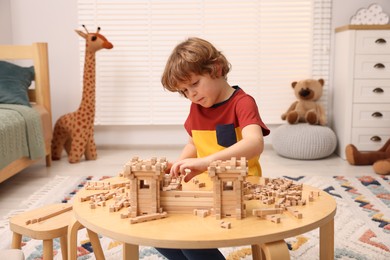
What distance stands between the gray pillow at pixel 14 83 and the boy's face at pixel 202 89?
201 cm

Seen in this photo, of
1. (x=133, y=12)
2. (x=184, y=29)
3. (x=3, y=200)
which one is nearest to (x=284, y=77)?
(x=184, y=29)

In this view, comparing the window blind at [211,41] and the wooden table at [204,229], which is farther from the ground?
the window blind at [211,41]

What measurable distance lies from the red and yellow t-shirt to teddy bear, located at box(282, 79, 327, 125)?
2232mm

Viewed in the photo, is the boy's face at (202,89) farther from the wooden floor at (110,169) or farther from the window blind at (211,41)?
the window blind at (211,41)

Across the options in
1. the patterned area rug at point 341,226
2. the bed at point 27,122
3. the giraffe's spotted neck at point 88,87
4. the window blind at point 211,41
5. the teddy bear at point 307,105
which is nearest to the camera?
the patterned area rug at point 341,226

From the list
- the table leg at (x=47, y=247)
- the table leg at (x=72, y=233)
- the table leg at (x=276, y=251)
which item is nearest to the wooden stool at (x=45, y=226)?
the table leg at (x=47, y=247)

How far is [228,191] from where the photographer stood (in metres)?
1.04

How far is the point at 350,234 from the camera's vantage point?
2.01 m

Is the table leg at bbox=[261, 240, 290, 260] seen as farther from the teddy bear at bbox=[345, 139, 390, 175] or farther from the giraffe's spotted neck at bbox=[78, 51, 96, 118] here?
the giraffe's spotted neck at bbox=[78, 51, 96, 118]

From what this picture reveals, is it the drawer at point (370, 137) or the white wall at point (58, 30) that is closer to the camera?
the drawer at point (370, 137)

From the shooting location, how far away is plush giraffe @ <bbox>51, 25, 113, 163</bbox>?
3.47 metres

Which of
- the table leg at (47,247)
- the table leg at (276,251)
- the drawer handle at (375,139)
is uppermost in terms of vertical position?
the table leg at (276,251)

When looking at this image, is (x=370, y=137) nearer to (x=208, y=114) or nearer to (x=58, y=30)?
(x=208, y=114)

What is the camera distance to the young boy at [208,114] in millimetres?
1227
